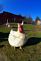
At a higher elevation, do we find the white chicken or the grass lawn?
the white chicken

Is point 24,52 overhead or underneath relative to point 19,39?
underneath

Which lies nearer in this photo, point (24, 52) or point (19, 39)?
point (24, 52)

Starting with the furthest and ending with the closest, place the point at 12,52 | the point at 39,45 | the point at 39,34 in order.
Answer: the point at 39,34, the point at 39,45, the point at 12,52

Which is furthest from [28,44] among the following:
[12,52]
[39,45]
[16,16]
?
[16,16]

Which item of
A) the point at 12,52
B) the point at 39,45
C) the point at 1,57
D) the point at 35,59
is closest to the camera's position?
the point at 35,59

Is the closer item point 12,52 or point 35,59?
point 35,59

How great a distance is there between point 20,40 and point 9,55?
0.86m

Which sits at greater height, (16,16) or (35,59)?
(16,16)

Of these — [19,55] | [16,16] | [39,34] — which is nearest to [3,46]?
[19,55]

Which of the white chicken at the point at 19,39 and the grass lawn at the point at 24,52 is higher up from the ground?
the white chicken at the point at 19,39

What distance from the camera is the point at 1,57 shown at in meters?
5.33

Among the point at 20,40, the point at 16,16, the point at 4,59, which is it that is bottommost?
the point at 4,59

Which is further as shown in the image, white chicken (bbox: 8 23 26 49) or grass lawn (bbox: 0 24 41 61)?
white chicken (bbox: 8 23 26 49)

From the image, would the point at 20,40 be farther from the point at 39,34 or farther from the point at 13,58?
the point at 39,34
